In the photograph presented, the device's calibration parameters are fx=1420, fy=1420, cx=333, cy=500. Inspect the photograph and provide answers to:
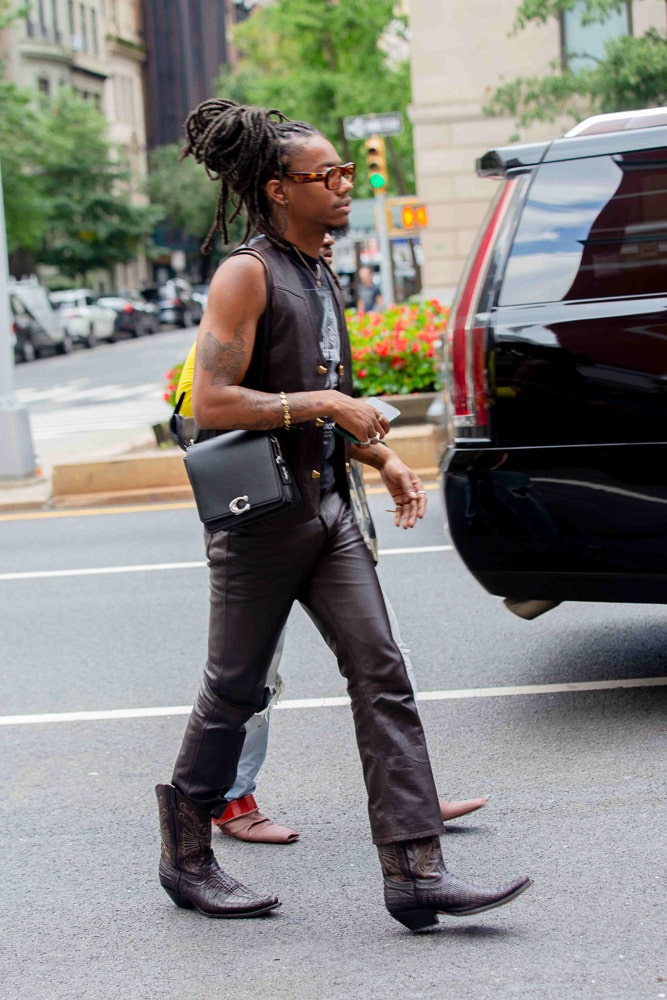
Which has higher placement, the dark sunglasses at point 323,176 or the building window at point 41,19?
the building window at point 41,19

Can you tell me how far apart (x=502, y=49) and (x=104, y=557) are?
18.8 meters

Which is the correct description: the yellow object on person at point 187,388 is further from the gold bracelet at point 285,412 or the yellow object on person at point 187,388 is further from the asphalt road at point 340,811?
the asphalt road at point 340,811

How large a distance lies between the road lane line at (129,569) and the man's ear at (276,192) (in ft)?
16.9

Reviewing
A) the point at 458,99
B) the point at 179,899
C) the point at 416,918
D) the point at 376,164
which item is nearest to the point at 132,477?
the point at 376,164

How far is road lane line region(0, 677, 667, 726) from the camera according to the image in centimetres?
543

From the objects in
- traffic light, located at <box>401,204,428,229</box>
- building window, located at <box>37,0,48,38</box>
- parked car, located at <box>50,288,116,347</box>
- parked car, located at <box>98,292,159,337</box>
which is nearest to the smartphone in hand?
traffic light, located at <box>401,204,428,229</box>

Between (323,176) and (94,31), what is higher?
(94,31)

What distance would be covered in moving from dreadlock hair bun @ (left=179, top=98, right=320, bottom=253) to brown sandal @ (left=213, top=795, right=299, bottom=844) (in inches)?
67.4

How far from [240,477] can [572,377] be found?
68.1 inches

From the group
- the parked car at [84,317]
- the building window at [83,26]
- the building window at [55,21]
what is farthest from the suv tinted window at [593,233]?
the building window at [83,26]

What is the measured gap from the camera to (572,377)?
4.71 metres

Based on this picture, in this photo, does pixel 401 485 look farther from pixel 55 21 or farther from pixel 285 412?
pixel 55 21

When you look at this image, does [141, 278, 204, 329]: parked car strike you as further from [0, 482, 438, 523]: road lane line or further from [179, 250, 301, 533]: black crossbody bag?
[179, 250, 301, 533]: black crossbody bag

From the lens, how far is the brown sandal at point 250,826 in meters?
4.17
